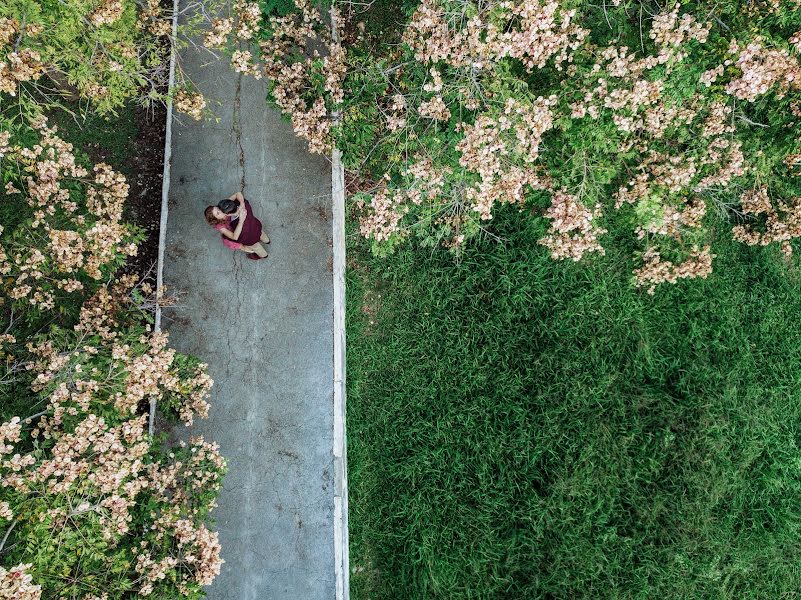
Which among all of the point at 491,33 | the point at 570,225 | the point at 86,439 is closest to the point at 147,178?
the point at 86,439

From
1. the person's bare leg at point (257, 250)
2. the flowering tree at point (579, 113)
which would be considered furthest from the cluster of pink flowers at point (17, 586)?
the flowering tree at point (579, 113)

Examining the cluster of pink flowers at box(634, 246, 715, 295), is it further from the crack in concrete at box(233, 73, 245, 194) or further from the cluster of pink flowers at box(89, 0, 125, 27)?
the cluster of pink flowers at box(89, 0, 125, 27)

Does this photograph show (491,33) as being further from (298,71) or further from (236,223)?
(236,223)

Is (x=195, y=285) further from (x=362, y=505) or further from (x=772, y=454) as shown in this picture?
(x=772, y=454)

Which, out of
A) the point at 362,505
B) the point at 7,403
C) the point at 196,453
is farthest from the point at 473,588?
the point at 7,403

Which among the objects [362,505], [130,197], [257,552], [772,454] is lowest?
[257,552]
